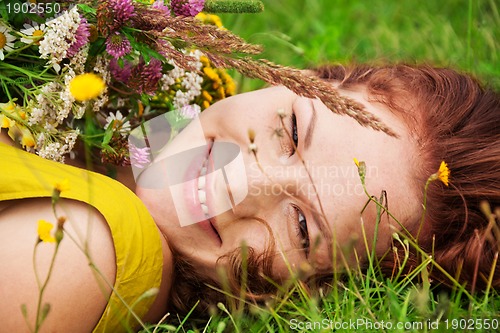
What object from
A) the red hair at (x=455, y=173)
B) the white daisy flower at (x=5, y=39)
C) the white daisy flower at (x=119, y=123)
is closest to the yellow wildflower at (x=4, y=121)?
the white daisy flower at (x=5, y=39)

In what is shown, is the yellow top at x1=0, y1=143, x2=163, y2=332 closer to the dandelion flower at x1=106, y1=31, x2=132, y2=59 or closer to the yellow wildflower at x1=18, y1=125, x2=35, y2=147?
the yellow wildflower at x1=18, y1=125, x2=35, y2=147

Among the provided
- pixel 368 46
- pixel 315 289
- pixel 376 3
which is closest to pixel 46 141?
pixel 315 289

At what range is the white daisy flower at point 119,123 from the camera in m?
1.73

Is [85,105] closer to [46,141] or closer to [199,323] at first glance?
[46,141]

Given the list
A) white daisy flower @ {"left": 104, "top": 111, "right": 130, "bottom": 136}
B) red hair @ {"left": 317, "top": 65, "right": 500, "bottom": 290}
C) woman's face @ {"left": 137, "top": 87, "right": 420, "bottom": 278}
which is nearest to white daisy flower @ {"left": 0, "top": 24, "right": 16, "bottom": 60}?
white daisy flower @ {"left": 104, "top": 111, "right": 130, "bottom": 136}

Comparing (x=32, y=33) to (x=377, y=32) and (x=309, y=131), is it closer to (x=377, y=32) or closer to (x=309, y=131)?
(x=309, y=131)

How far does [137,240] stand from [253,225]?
0.29 m

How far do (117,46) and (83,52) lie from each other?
0.27 ft

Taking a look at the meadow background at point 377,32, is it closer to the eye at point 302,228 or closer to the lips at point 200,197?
the lips at point 200,197

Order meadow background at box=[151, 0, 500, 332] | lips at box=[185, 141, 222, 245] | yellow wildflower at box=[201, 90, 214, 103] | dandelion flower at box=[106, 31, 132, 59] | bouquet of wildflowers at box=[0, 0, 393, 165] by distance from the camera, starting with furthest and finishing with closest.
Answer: meadow background at box=[151, 0, 500, 332] < yellow wildflower at box=[201, 90, 214, 103] < lips at box=[185, 141, 222, 245] < dandelion flower at box=[106, 31, 132, 59] < bouquet of wildflowers at box=[0, 0, 393, 165]

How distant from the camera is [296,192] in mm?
1651

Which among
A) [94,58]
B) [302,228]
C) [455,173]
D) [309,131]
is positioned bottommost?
[302,228]

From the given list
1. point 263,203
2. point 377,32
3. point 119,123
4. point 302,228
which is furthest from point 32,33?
point 377,32

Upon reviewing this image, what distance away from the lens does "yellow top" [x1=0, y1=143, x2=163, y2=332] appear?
4.77ft
